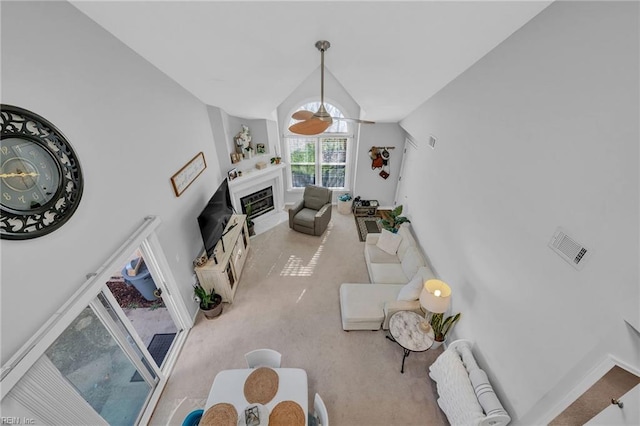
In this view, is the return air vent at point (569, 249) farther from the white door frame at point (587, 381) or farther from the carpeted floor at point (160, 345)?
the carpeted floor at point (160, 345)

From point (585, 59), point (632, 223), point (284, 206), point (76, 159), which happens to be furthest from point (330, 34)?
point (284, 206)

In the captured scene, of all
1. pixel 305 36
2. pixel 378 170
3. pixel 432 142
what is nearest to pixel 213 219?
pixel 305 36

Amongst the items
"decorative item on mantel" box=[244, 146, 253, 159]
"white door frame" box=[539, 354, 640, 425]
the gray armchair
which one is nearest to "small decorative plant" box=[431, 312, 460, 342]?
"white door frame" box=[539, 354, 640, 425]

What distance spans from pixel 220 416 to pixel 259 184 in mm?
4515

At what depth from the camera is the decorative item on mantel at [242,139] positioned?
536 centimetres

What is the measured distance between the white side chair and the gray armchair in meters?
3.20

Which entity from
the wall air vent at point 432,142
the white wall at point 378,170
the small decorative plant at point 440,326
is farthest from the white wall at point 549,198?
the white wall at point 378,170

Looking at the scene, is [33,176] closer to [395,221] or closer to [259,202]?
[259,202]

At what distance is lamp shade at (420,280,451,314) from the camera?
2891 mm

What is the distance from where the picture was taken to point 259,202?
6.27 metres

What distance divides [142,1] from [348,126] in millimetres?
4935

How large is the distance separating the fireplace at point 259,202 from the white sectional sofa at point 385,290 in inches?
122

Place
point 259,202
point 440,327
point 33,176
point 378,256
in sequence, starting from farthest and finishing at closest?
point 259,202 → point 378,256 → point 440,327 → point 33,176

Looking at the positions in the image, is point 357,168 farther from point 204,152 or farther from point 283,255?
point 204,152
